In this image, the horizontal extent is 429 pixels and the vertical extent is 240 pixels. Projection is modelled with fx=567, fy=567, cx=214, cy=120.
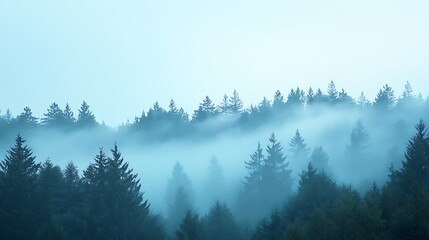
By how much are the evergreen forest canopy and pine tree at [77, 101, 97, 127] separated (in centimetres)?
37

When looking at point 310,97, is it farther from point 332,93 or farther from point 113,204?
point 113,204

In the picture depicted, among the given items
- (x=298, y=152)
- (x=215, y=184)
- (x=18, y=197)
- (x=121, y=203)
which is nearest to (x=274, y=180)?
(x=298, y=152)

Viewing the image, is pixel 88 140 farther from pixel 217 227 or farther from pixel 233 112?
pixel 217 227

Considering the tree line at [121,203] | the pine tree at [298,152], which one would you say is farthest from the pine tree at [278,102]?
the tree line at [121,203]

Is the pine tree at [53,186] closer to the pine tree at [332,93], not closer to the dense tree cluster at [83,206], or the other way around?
the dense tree cluster at [83,206]

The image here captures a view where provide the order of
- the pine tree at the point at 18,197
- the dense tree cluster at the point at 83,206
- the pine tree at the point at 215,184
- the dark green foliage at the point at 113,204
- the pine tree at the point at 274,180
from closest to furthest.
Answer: the pine tree at the point at 18,197
the dense tree cluster at the point at 83,206
the dark green foliage at the point at 113,204
the pine tree at the point at 274,180
the pine tree at the point at 215,184

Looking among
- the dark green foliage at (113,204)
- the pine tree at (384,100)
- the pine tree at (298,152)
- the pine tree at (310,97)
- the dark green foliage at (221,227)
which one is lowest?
the dark green foliage at (221,227)

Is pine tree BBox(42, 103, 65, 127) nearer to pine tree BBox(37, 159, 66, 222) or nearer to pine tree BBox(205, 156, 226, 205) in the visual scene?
pine tree BBox(205, 156, 226, 205)

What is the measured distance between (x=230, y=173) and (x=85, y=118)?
46.3 m

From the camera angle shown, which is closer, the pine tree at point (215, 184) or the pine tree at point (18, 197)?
the pine tree at point (18, 197)

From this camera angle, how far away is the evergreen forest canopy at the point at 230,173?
48156 millimetres

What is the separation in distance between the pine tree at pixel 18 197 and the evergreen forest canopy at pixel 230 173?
126mm

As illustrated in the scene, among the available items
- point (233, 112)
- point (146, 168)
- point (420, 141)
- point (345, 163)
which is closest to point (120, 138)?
point (146, 168)

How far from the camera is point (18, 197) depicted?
61.1 metres
